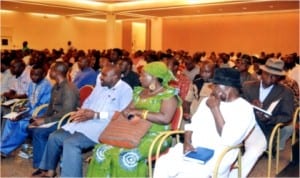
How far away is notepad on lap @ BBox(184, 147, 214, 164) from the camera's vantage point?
Answer: 2733 millimetres

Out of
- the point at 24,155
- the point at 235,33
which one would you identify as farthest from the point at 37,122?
the point at 235,33

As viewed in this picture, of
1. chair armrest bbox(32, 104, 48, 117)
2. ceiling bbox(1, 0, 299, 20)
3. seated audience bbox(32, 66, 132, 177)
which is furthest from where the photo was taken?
ceiling bbox(1, 0, 299, 20)

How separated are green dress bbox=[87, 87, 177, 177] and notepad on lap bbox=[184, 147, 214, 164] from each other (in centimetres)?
41

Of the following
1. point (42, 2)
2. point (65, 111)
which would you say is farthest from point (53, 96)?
point (42, 2)

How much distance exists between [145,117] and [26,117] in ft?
6.05

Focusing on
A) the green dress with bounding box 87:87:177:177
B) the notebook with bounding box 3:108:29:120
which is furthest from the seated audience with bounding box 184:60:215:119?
the notebook with bounding box 3:108:29:120

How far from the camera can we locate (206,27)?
700 inches

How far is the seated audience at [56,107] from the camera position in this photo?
12.7 feet

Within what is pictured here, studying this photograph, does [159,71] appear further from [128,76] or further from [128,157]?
[128,76]

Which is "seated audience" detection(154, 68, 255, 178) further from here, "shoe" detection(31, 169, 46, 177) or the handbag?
"shoe" detection(31, 169, 46, 177)

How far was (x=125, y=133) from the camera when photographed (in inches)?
122

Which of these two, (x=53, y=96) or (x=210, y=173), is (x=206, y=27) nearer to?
(x=53, y=96)

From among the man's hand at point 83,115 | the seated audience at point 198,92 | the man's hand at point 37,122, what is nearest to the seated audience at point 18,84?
the man's hand at point 37,122

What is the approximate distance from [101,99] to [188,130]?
110 centimetres
